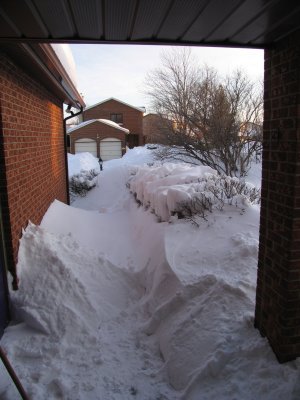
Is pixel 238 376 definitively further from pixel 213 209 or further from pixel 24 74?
pixel 24 74

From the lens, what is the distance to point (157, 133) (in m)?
23.2

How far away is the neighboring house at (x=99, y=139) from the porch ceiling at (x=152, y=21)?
31.0m

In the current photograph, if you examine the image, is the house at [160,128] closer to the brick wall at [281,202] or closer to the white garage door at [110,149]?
the white garage door at [110,149]

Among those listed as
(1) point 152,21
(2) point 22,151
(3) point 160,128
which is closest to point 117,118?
(3) point 160,128

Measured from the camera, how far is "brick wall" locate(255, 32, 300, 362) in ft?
8.41

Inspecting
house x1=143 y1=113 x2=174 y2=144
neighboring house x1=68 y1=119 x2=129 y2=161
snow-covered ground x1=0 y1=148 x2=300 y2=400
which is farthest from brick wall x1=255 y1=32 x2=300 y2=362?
neighboring house x1=68 y1=119 x2=129 y2=161

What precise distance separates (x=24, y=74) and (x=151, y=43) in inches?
117

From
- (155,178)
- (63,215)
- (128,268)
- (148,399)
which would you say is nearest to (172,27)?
(148,399)

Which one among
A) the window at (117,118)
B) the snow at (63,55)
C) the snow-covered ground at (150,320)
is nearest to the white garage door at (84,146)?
the window at (117,118)

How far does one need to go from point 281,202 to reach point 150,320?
2.20 metres

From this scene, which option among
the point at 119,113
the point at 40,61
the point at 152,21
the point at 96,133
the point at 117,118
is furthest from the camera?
the point at 117,118

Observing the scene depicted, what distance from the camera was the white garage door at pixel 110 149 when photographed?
3356 cm

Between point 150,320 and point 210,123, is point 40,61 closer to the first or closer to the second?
point 150,320

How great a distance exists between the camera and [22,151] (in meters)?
4.70
